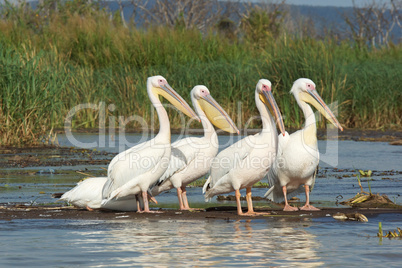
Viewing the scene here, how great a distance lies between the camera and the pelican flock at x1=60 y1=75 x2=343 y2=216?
21.9 ft

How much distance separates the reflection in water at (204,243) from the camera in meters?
4.82

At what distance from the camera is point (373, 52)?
19359 mm

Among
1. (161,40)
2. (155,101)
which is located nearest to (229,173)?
(155,101)

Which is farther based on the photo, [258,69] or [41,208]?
[258,69]

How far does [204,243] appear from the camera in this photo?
211 inches

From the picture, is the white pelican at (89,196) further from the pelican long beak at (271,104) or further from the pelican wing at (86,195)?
the pelican long beak at (271,104)

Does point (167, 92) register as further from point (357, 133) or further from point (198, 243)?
point (357, 133)

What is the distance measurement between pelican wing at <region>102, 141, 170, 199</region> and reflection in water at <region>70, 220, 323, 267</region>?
492 mm

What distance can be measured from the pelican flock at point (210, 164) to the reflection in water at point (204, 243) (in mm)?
569

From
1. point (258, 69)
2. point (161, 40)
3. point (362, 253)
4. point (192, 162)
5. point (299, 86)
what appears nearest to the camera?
point (362, 253)

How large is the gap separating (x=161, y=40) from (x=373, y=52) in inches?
219

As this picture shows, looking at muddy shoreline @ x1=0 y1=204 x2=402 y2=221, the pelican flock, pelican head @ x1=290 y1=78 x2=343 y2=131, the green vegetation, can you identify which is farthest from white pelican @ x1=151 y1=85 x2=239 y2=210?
the green vegetation

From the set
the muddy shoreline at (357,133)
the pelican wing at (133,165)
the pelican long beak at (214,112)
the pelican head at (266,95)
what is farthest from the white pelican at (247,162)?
the muddy shoreline at (357,133)

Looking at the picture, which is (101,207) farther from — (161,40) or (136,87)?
(161,40)
